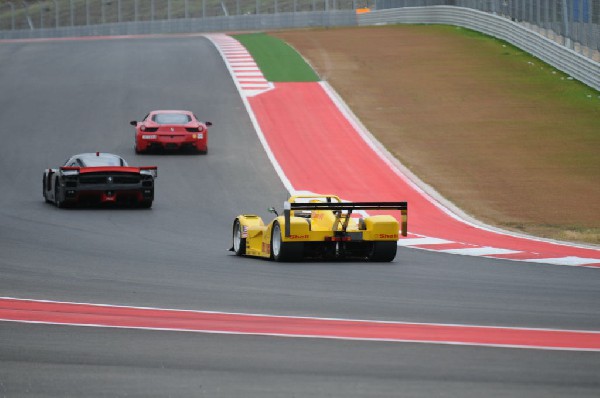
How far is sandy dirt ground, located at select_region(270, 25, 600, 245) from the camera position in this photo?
27.2m

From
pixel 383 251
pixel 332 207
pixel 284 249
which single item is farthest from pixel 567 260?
pixel 284 249

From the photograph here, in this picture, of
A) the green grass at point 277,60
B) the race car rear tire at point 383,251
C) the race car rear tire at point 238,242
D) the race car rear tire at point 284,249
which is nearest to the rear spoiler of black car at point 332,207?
the race car rear tire at point 284,249

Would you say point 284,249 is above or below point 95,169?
below

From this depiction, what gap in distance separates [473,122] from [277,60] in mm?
15997

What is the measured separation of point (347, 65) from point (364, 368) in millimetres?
43671

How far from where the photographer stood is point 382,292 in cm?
1376

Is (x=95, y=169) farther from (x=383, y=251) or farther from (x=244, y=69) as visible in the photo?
(x=244, y=69)

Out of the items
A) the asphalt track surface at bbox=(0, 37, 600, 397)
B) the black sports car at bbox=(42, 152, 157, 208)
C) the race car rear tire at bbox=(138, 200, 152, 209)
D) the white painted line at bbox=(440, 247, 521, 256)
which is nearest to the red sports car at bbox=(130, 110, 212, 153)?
the asphalt track surface at bbox=(0, 37, 600, 397)

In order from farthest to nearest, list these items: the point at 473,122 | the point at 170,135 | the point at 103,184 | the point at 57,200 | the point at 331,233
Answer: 1. the point at 473,122
2. the point at 170,135
3. the point at 57,200
4. the point at 103,184
5. the point at 331,233

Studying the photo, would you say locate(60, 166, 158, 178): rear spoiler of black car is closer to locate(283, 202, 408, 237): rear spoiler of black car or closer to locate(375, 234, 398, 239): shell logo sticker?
locate(283, 202, 408, 237): rear spoiler of black car

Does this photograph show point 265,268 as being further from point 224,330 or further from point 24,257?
point 224,330

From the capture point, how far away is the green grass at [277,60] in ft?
162

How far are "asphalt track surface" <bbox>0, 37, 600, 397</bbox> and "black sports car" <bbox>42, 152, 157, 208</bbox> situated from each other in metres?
0.40

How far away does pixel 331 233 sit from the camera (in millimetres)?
17375
